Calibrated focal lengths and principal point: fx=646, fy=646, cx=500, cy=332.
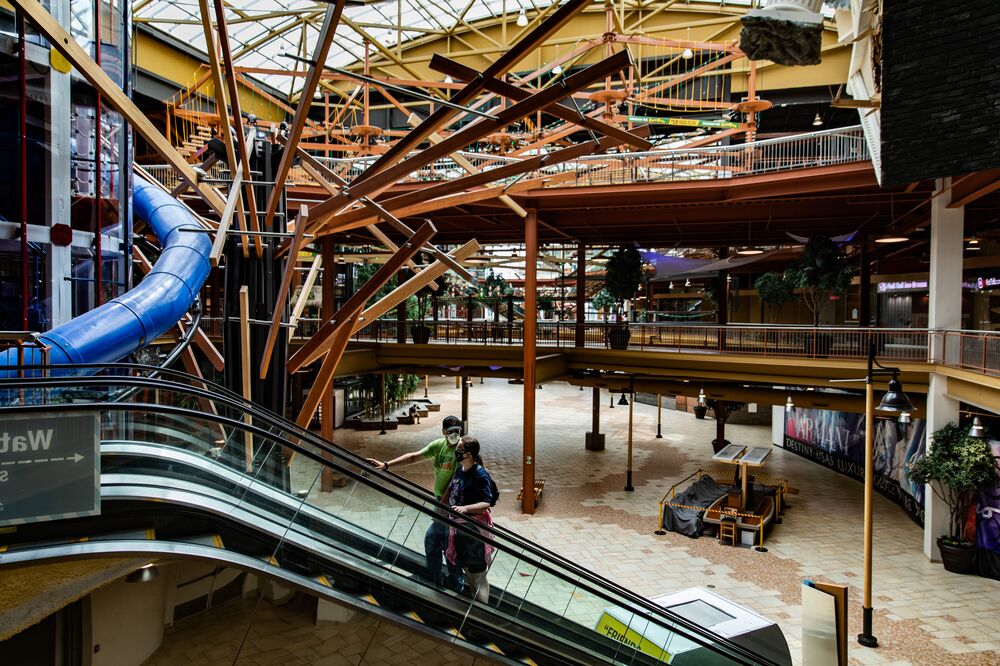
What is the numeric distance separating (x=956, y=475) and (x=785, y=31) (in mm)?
10491

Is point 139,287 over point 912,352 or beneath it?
over

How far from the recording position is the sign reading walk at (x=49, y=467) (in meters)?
3.91

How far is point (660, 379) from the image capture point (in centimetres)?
2211

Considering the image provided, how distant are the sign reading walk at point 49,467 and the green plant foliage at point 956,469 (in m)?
15.9

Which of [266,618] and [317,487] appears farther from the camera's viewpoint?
[317,487]

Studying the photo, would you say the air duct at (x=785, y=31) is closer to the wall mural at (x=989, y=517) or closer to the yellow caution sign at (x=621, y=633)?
the yellow caution sign at (x=621, y=633)

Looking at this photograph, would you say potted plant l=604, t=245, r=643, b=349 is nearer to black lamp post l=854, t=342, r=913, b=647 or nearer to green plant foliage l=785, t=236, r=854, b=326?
green plant foliage l=785, t=236, r=854, b=326

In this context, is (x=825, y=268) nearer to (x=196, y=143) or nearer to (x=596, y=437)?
(x=596, y=437)

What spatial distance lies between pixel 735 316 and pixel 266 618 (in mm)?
41385

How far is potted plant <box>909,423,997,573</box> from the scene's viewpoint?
45.1ft

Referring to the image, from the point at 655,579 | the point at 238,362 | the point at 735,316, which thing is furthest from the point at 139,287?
the point at 735,316

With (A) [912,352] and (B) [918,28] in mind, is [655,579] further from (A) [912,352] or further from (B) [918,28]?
(B) [918,28]

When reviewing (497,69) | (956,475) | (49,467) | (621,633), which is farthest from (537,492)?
(49,467)

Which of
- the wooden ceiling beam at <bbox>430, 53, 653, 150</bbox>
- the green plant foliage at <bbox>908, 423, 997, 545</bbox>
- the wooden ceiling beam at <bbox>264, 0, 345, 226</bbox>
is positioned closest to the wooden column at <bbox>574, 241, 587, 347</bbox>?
the green plant foliage at <bbox>908, 423, 997, 545</bbox>
